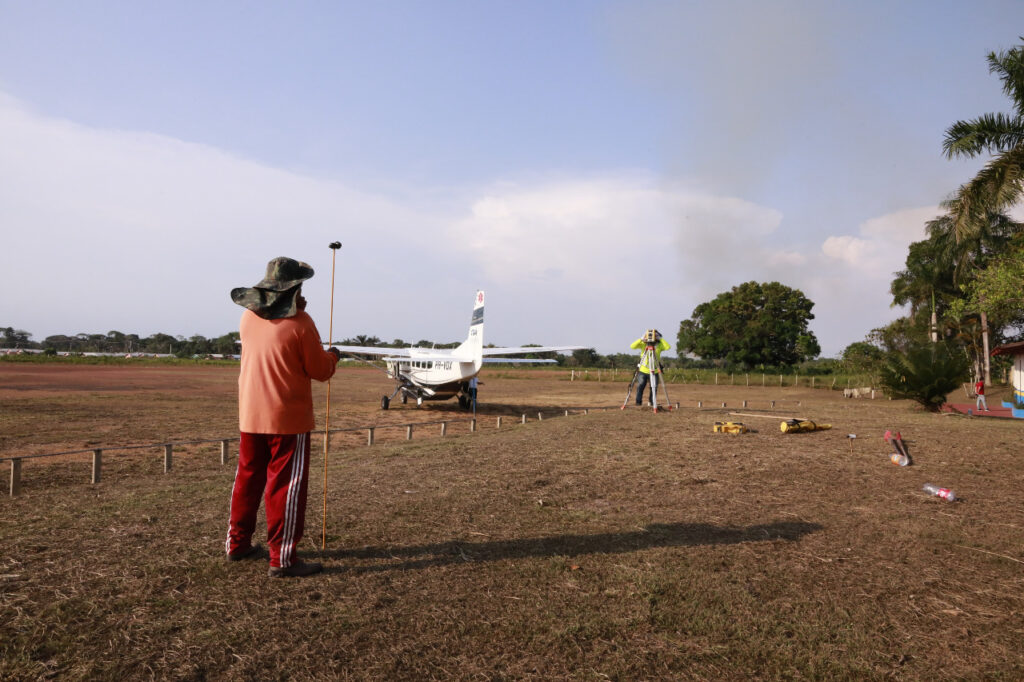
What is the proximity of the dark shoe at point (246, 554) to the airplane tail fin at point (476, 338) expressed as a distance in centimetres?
1927

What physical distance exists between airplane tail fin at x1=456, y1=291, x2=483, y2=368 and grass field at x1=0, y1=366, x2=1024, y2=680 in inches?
614

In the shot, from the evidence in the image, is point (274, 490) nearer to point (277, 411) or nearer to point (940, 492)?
point (277, 411)

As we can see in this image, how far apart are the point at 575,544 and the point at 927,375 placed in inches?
675

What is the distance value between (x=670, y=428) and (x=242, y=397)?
9.13 m

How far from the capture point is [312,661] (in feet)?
9.73

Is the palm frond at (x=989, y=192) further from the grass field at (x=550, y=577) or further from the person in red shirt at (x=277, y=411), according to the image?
the person in red shirt at (x=277, y=411)

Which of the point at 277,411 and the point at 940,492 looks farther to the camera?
the point at 940,492

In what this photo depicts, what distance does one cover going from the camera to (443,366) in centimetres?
2477

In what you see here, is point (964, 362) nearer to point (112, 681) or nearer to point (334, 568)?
point (334, 568)

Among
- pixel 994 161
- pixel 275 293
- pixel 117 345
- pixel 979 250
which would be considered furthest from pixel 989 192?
pixel 117 345

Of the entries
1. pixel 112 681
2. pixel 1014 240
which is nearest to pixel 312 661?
pixel 112 681

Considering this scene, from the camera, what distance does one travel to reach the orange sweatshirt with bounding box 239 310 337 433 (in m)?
4.05

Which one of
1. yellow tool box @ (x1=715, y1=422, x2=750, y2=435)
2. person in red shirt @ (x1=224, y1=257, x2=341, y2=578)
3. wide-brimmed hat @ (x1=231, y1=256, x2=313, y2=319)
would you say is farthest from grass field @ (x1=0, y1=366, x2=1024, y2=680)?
yellow tool box @ (x1=715, y1=422, x2=750, y2=435)

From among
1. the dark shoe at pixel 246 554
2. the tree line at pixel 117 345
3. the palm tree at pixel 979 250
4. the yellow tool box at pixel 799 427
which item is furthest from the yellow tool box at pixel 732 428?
the tree line at pixel 117 345
